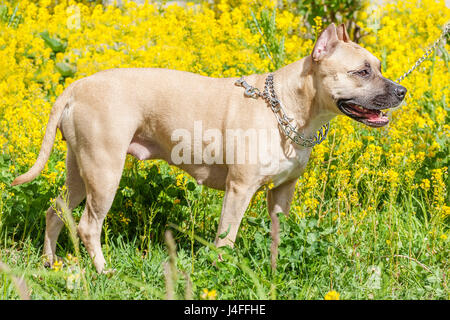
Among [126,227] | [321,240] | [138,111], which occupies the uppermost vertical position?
[138,111]

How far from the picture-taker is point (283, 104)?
12.1 ft

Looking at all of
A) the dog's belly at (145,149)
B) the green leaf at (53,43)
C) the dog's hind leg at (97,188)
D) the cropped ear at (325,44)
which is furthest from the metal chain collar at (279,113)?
the green leaf at (53,43)

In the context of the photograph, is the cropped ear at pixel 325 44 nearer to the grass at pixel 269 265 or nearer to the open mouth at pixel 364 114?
the open mouth at pixel 364 114

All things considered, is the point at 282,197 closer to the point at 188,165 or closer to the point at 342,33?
the point at 188,165

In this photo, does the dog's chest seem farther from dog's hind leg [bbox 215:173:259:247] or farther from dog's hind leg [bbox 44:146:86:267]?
dog's hind leg [bbox 44:146:86:267]

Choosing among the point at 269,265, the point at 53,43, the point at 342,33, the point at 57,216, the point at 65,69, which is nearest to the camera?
the point at 269,265

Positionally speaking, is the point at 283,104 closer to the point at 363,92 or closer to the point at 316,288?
the point at 363,92

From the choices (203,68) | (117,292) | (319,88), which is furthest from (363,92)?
(203,68)

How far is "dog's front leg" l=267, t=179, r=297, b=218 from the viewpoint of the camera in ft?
12.9

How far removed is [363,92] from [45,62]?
450cm

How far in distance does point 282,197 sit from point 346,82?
2.94 feet

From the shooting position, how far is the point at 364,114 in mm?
3666

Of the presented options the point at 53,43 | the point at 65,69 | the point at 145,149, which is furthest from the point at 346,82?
the point at 53,43

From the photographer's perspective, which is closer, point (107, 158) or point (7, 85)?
point (107, 158)
